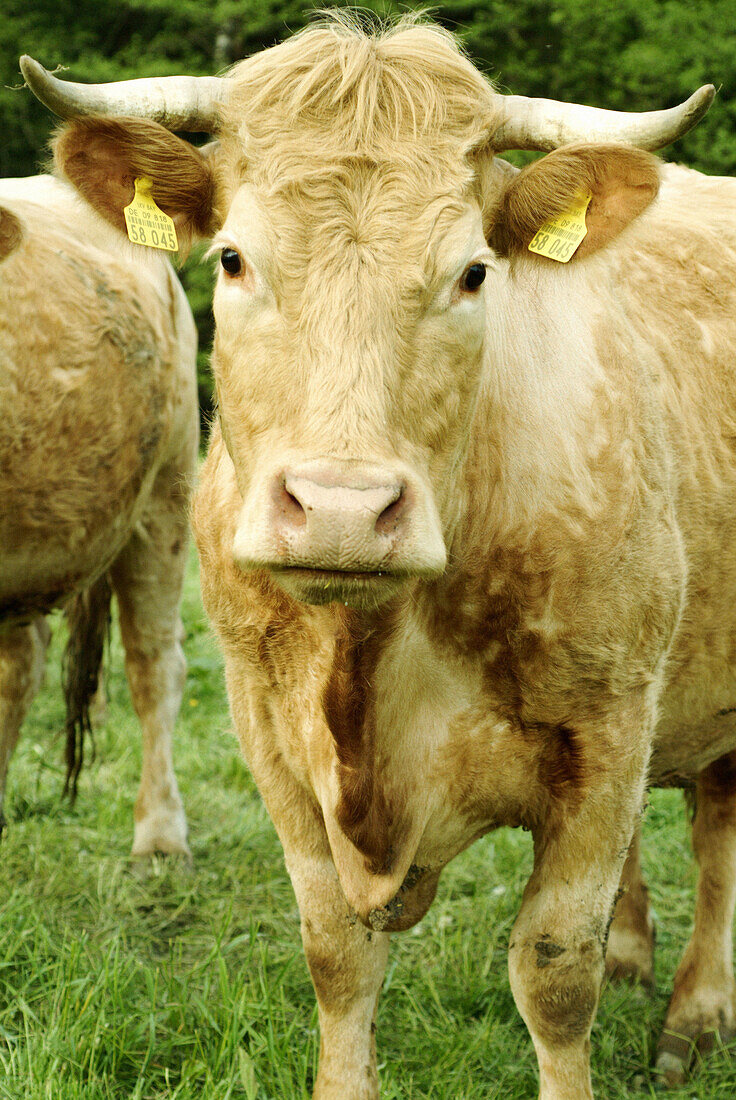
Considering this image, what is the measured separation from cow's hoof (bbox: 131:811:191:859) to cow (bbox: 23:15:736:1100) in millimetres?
1638

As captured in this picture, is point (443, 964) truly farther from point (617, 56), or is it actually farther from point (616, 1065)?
point (617, 56)

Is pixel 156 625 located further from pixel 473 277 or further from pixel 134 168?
pixel 473 277

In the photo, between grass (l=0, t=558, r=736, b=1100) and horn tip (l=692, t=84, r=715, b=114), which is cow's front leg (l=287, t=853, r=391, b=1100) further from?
horn tip (l=692, t=84, r=715, b=114)

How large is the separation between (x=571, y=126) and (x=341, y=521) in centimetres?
104

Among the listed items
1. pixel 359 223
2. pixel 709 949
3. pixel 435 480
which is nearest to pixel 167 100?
pixel 359 223

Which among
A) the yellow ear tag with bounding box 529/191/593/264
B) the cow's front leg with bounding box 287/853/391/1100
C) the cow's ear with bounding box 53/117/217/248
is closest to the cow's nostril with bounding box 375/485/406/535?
the yellow ear tag with bounding box 529/191/593/264

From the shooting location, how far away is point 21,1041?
2969mm

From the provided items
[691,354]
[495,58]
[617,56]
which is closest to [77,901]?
[691,354]

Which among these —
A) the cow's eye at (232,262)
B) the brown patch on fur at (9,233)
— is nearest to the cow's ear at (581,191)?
the cow's eye at (232,262)

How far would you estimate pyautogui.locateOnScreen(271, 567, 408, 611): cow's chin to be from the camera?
71.7 inches

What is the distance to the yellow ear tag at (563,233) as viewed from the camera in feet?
7.59

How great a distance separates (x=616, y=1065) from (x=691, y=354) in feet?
6.41

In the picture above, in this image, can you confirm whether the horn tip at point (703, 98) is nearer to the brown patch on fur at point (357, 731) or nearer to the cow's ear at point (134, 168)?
the cow's ear at point (134, 168)

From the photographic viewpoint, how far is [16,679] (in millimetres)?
4562
